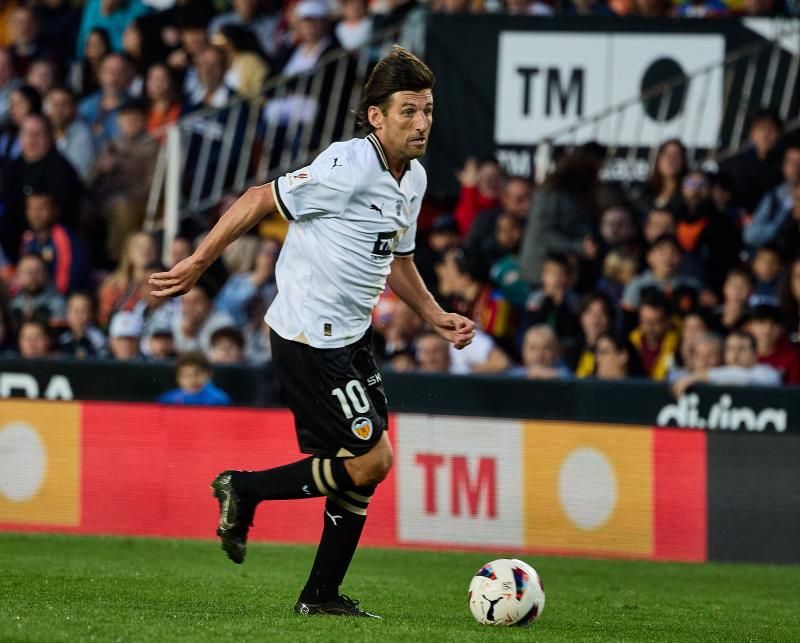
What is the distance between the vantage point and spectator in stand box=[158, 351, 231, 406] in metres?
12.2

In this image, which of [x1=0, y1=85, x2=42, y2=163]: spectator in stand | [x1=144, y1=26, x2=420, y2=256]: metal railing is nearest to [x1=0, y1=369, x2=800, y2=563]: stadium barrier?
[x1=144, y1=26, x2=420, y2=256]: metal railing

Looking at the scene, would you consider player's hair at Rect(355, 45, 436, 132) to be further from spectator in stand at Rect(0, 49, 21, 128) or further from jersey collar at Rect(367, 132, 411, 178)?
spectator in stand at Rect(0, 49, 21, 128)

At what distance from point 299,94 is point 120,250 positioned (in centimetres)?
230

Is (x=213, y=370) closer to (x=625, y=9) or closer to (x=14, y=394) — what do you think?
(x=14, y=394)

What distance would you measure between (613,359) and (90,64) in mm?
7893

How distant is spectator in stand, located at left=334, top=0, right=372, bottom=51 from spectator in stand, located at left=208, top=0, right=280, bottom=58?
1.06 meters

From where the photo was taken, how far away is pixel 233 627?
6445 millimetres

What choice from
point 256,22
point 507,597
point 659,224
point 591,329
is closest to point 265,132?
point 256,22

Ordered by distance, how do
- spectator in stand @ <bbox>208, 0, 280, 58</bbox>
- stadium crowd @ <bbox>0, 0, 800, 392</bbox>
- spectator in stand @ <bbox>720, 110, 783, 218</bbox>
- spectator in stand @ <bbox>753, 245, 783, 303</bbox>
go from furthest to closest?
1. spectator in stand @ <bbox>208, 0, 280, 58</bbox>
2. spectator in stand @ <bbox>720, 110, 783, 218</bbox>
3. spectator in stand @ <bbox>753, 245, 783, 303</bbox>
4. stadium crowd @ <bbox>0, 0, 800, 392</bbox>

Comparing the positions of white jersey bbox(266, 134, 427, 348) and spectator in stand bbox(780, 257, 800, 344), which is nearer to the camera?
white jersey bbox(266, 134, 427, 348)

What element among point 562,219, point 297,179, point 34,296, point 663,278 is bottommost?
point 34,296

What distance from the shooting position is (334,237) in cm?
676

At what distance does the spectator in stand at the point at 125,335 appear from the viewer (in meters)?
13.5

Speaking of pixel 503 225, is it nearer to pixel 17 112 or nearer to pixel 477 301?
pixel 477 301
